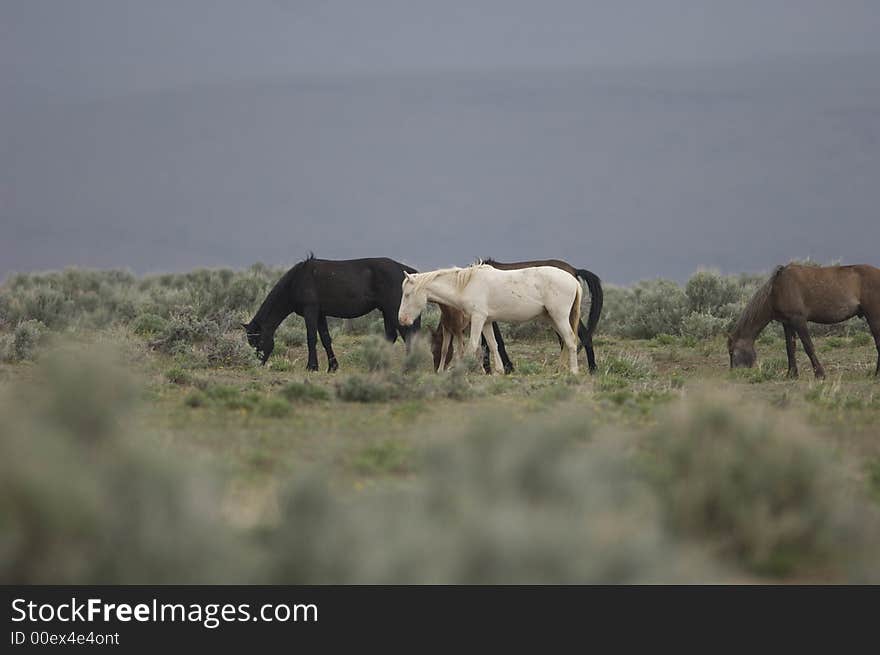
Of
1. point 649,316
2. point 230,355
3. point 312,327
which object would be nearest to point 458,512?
point 230,355

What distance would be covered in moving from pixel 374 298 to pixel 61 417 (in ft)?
39.5

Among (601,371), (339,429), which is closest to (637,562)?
(339,429)

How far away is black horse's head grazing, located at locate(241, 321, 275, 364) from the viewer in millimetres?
17812

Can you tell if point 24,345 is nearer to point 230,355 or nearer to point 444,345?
point 230,355

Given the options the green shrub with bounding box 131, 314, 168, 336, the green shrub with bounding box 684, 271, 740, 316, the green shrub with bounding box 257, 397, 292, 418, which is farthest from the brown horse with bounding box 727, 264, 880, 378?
the green shrub with bounding box 131, 314, 168, 336

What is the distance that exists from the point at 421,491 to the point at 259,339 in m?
12.4

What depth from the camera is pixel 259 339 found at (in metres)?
18.0

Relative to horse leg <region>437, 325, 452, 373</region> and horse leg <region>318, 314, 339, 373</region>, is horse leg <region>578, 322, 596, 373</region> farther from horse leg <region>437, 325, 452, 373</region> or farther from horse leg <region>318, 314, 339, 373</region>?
horse leg <region>318, 314, 339, 373</region>

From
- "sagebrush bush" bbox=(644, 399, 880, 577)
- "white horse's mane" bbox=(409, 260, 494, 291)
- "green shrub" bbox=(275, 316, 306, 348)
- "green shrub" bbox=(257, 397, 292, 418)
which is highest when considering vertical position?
"white horse's mane" bbox=(409, 260, 494, 291)

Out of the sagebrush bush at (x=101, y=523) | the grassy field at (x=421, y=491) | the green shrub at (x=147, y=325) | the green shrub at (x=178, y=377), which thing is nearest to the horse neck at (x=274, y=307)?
the green shrub at (x=178, y=377)

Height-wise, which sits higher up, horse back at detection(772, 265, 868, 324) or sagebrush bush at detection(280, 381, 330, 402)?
horse back at detection(772, 265, 868, 324)

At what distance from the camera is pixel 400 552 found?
493cm

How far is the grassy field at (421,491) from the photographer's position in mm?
4949
